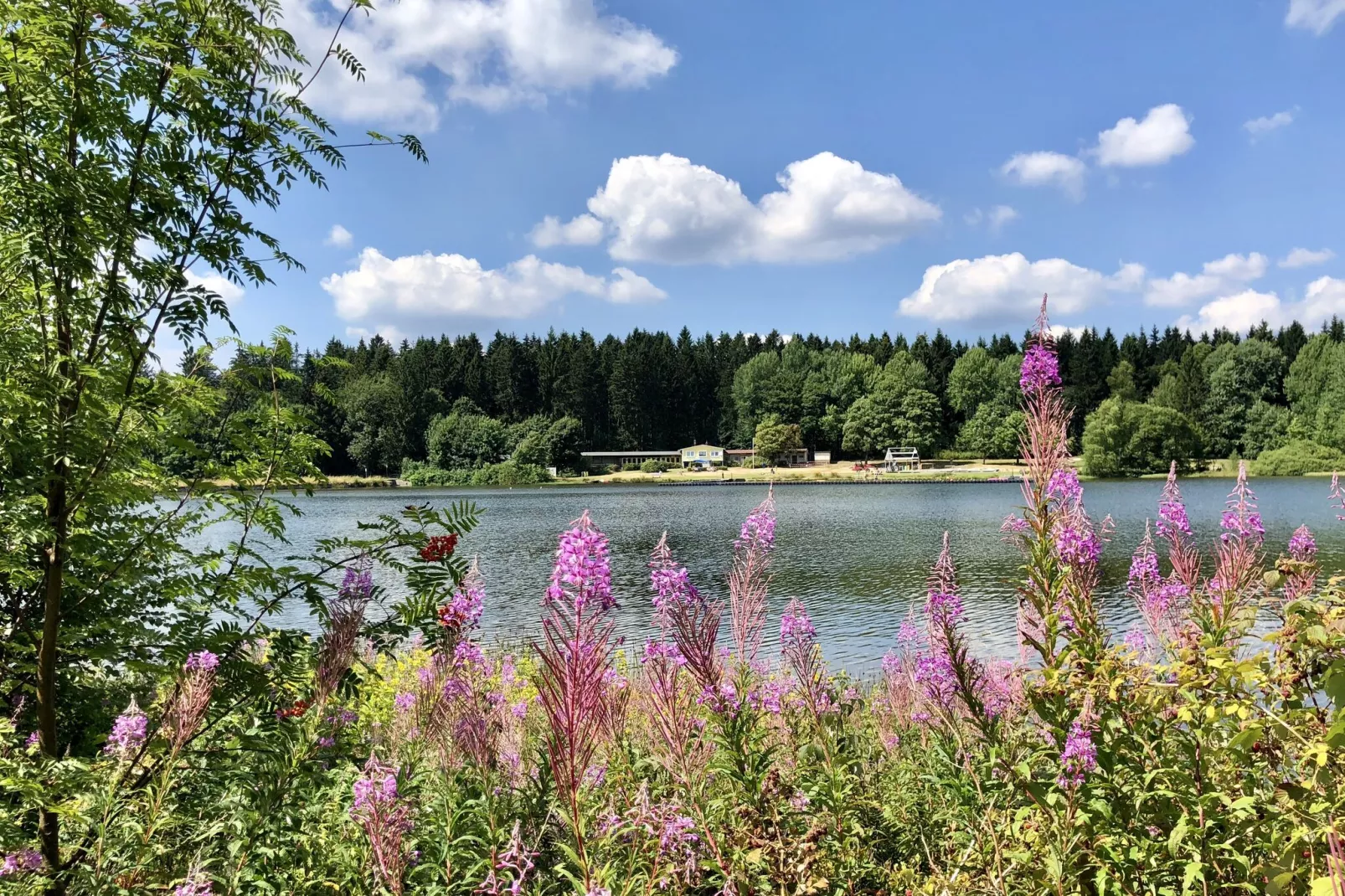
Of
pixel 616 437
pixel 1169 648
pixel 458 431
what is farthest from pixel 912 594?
pixel 616 437

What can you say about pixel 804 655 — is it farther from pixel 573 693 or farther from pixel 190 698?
pixel 190 698

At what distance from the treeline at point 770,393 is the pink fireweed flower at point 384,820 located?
352ft

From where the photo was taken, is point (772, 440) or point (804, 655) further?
point (772, 440)

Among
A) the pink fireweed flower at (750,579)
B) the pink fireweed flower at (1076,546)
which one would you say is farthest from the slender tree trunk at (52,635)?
the pink fireweed flower at (1076,546)

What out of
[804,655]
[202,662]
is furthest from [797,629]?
[202,662]

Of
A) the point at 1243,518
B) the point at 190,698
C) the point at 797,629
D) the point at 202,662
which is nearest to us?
the point at 190,698

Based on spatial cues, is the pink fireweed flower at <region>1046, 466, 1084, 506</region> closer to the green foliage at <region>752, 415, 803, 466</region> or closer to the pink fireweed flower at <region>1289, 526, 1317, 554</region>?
the pink fireweed flower at <region>1289, 526, 1317, 554</region>

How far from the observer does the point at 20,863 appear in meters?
3.29

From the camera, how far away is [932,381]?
13100cm

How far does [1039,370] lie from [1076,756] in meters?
1.91

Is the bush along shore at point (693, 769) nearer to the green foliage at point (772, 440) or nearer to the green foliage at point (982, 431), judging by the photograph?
the green foliage at point (982, 431)

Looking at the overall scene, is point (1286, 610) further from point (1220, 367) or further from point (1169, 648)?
point (1220, 367)

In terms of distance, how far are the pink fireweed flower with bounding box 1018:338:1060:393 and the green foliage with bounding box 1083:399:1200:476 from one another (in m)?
95.8

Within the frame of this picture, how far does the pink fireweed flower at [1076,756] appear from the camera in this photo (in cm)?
348
